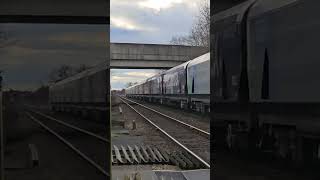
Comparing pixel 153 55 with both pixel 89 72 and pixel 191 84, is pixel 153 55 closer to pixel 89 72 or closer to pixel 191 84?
pixel 191 84

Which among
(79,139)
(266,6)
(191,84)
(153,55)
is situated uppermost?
(153,55)

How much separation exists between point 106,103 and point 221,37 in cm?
155

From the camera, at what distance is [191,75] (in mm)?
21375

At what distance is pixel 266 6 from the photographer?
396 cm

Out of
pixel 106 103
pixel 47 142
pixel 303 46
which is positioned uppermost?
pixel 303 46

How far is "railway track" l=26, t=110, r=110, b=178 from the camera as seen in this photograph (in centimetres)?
417

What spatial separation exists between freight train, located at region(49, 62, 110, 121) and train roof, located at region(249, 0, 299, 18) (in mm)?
1544

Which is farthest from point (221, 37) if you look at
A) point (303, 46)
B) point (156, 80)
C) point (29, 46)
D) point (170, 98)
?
point (156, 80)

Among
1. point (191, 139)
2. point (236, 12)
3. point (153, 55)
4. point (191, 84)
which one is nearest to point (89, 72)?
point (236, 12)

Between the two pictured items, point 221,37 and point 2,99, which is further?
point 221,37

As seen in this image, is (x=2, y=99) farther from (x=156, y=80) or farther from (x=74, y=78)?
(x=156, y=80)

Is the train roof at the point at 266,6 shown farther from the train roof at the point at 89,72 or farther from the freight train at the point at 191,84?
the freight train at the point at 191,84

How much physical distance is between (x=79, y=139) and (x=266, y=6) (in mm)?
2224

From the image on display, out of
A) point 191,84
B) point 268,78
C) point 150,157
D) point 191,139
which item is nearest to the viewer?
point 268,78
